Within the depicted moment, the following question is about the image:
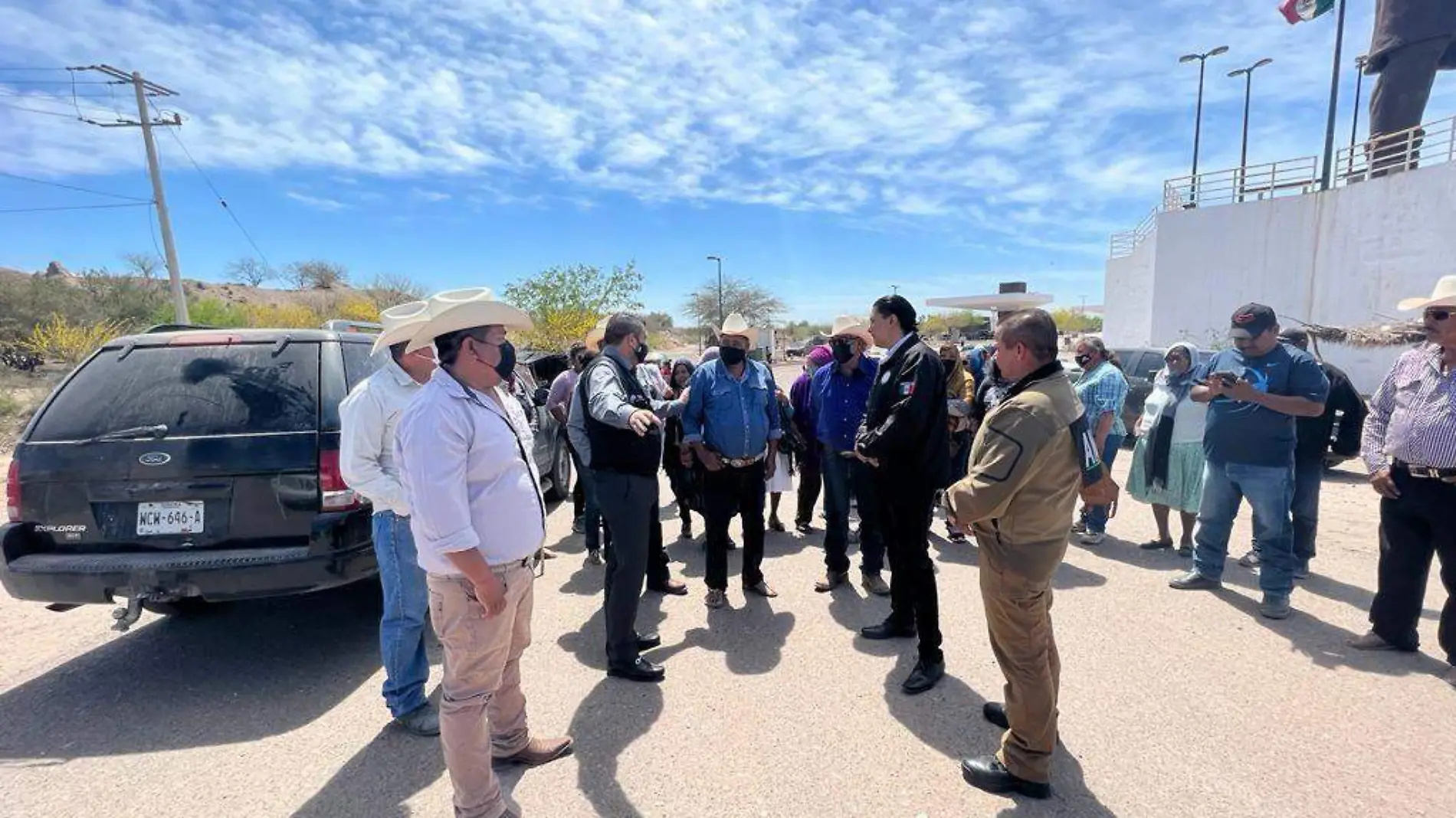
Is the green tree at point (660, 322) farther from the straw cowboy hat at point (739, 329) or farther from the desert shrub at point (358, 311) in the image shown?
the straw cowboy hat at point (739, 329)

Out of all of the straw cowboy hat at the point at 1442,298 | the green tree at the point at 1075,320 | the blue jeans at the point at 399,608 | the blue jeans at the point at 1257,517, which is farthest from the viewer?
the green tree at the point at 1075,320

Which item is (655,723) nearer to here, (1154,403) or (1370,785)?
(1370,785)

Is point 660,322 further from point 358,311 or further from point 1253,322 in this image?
point 1253,322

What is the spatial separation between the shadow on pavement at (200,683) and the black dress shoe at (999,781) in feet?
8.80

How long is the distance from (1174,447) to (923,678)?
3.41 meters

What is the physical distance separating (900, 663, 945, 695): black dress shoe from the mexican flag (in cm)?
2513

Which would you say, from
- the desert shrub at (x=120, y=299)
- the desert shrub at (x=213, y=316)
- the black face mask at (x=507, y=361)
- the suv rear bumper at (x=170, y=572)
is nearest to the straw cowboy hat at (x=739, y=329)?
the black face mask at (x=507, y=361)

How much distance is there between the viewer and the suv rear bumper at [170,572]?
9.89 ft

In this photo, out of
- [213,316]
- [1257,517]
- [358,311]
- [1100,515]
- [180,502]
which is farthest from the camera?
[358,311]

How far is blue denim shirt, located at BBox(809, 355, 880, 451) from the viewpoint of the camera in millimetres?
4422

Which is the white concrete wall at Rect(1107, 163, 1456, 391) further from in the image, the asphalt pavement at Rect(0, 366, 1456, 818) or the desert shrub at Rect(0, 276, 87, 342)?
the desert shrub at Rect(0, 276, 87, 342)

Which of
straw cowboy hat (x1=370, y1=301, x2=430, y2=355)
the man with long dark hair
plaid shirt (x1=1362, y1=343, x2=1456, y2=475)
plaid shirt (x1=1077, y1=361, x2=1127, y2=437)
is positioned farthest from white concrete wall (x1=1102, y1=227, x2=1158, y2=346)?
straw cowboy hat (x1=370, y1=301, x2=430, y2=355)

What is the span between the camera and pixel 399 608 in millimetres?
2926

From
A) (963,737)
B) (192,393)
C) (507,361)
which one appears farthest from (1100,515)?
(192,393)
